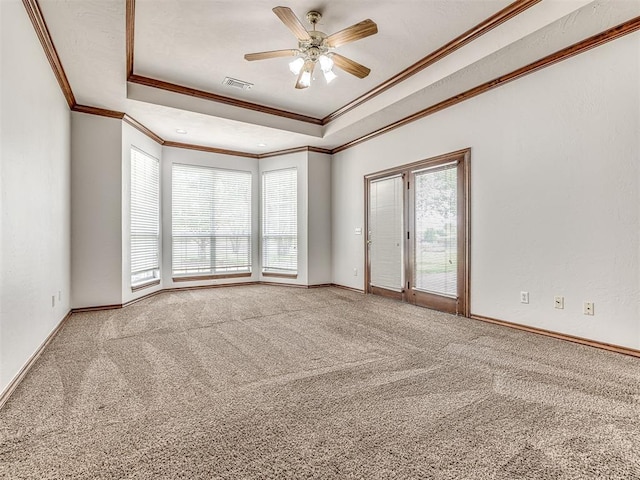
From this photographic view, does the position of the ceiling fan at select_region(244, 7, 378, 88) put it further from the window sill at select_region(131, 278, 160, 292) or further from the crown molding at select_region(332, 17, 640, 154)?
the window sill at select_region(131, 278, 160, 292)

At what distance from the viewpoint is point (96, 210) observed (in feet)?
14.1

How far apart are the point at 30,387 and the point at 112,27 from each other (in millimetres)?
2818

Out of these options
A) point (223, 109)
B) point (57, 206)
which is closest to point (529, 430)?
point (57, 206)

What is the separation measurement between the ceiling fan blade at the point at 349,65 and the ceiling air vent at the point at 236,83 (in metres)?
1.52

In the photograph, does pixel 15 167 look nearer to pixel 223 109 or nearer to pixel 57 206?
pixel 57 206

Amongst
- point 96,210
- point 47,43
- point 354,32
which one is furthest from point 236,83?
point 96,210

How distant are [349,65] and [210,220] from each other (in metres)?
4.18

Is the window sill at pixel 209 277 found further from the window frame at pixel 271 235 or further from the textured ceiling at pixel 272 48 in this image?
the textured ceiling at pixel 272 48

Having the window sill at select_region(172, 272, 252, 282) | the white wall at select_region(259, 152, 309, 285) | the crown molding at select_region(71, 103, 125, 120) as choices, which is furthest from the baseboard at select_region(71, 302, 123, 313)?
the white wall at select_region(259, 152, 309, 285)

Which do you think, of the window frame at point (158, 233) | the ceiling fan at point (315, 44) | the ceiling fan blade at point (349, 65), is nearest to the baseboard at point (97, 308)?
the window frame at point (158, 233)

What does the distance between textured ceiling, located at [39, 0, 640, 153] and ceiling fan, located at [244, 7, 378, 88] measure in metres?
0.24

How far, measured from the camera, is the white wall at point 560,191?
269 cm

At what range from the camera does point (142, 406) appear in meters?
1.89

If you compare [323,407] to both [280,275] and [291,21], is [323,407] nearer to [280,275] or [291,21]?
[291,21]
